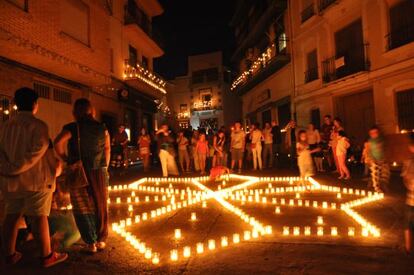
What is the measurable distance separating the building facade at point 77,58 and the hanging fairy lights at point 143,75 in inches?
2.4

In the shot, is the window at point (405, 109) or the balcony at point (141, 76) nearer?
the window at point (405, 109)

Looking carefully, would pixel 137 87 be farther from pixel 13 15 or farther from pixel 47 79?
pixel 13 15

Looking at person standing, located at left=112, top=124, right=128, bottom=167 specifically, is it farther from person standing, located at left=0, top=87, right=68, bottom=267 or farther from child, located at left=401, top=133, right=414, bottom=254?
child, located at left=401, top=133, right=414, bottom=254

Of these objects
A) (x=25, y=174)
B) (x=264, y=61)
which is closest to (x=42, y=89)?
(x=25, y=174)

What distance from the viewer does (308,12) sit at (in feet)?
54.6

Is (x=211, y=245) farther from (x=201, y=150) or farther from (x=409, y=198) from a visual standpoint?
(x=201, y=150)

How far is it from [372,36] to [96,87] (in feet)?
42.0

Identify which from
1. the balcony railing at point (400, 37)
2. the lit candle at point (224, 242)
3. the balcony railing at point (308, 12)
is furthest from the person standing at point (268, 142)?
the lit candle at point (224, 242)

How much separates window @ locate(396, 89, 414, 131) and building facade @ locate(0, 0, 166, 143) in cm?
1222

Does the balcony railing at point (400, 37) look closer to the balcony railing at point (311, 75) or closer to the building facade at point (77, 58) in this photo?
the balcony railing at point (311, 75)

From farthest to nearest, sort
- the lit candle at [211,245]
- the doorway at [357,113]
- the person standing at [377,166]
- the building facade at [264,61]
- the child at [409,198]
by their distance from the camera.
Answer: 1. the building facade at [264,61]
2. the doorway at [357,113]
3. the person standing at [377,166]
4. the lit candle at [211,245]
5. the child at [409,198]

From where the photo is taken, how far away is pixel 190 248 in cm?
404

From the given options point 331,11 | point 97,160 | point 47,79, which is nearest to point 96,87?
point 47,79

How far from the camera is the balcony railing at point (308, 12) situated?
16206mm
